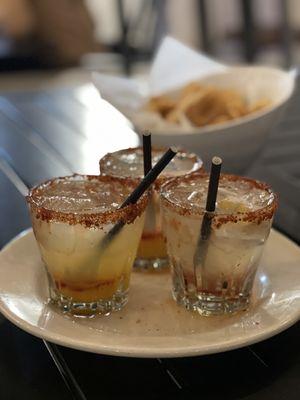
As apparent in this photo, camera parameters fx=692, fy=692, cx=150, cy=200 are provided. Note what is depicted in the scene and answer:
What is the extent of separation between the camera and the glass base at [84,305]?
0.69 meters

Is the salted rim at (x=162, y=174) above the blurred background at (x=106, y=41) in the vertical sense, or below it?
above

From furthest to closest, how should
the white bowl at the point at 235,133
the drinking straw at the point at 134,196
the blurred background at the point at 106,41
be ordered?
the blurred background at the point at 106,41, the white bowl at the point at 235,133, the drinking straw at the point at 134,196

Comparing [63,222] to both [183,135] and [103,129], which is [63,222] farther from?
[103,129]

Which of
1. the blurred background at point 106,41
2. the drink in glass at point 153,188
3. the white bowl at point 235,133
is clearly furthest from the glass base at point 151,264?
the blurred background at point 106,41

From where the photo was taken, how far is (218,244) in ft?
2.19

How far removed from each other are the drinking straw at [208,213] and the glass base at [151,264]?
0.41 feet

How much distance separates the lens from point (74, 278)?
0.70m

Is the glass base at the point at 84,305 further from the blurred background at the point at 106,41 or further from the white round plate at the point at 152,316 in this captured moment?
the blurred background at the point at 106,41

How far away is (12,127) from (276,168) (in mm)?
553

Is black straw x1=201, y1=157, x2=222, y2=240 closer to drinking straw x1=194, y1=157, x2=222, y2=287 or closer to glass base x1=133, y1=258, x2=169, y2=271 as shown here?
drinking straw x1=194, y1=157, x2=222, y2=287

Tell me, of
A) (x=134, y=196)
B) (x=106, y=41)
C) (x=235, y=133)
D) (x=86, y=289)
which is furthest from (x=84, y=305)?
(x=106, y=41)

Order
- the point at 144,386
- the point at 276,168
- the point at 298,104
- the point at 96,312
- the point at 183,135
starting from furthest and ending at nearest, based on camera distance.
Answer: the point at 298,104 → the point at 276,168 → the point at 183,135 → the point at 96,312 → the point at 144,386

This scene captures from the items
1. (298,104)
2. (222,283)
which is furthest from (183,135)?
(298,104)

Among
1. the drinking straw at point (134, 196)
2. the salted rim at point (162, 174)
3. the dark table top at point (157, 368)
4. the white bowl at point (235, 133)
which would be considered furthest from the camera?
the white bowl at point (235, 133)
